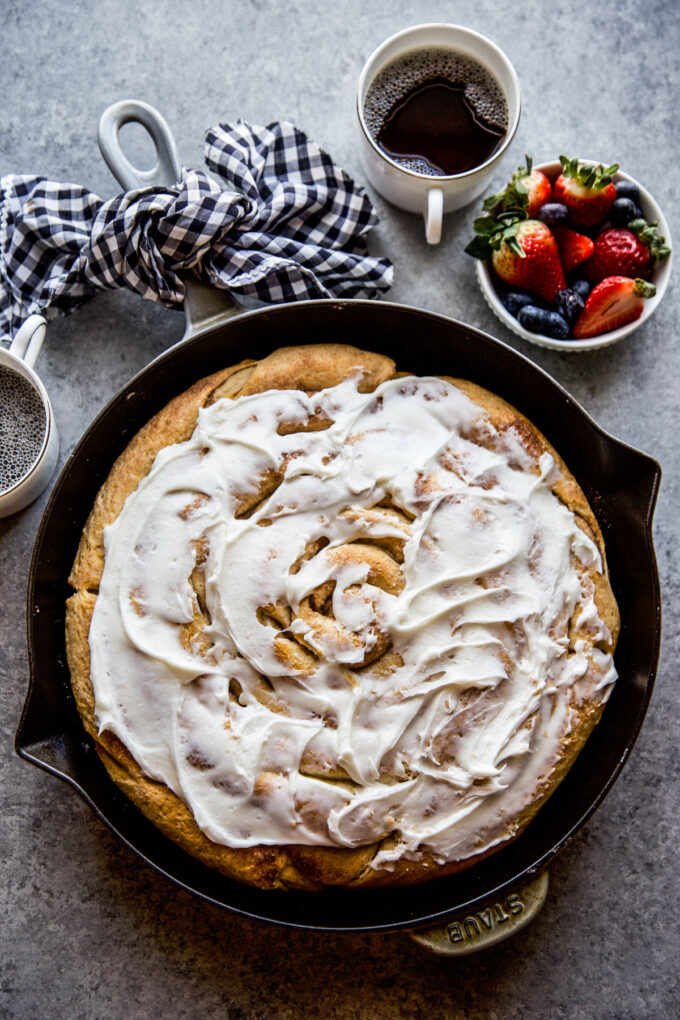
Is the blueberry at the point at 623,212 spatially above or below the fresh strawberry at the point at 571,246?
above

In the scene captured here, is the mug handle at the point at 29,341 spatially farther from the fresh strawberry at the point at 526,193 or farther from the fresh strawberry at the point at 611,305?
the fresh strawberry at the point at 611,305

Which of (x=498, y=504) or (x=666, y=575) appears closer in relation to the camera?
(x=498, y=504)

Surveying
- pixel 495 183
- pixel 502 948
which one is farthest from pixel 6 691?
pixel 495 183

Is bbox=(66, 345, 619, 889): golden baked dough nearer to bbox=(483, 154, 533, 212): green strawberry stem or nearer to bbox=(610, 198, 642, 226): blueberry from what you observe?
bbox=(483, 154, 533, 212): green strawberry stem

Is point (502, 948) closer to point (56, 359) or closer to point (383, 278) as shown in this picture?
point (383, 278)

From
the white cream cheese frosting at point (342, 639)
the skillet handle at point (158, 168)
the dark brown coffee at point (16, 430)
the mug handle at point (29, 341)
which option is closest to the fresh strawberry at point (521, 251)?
the white cream cheese frosting at point (342, 639)
